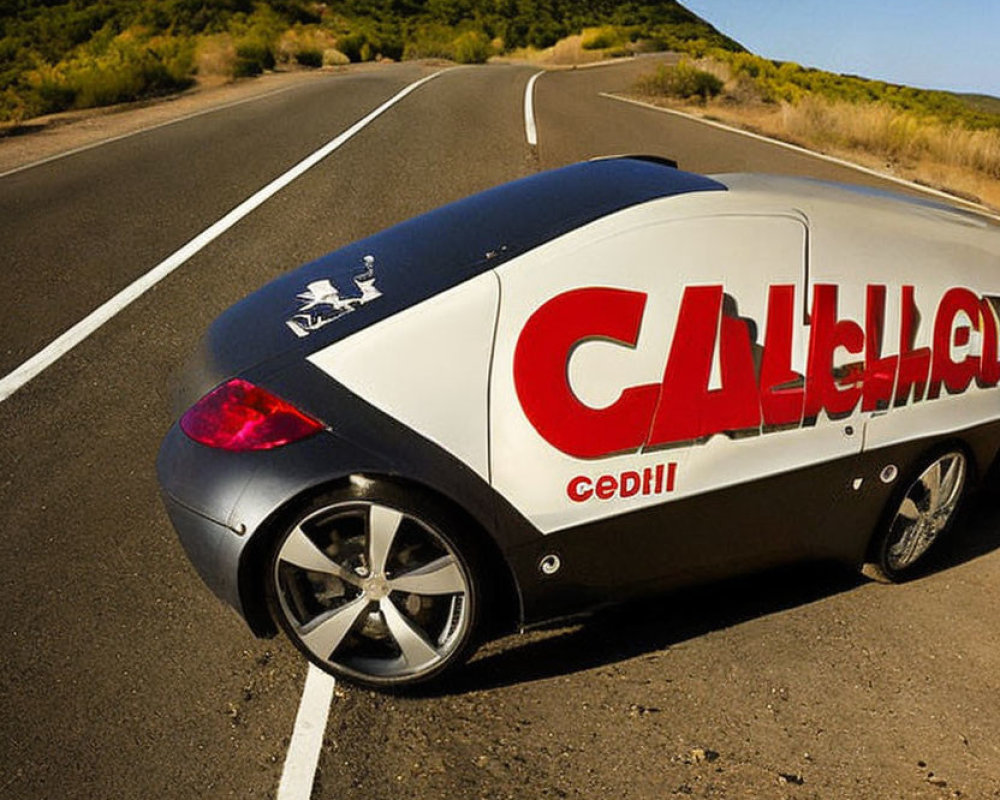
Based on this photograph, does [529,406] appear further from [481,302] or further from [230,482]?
[230,482]

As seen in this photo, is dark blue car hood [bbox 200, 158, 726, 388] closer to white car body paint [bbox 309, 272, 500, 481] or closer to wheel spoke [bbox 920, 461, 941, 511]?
white car body paint [bbox 309, 272, 500, 481]

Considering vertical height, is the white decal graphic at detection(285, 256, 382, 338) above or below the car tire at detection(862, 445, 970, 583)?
above

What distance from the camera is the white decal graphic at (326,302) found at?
12.6 feet

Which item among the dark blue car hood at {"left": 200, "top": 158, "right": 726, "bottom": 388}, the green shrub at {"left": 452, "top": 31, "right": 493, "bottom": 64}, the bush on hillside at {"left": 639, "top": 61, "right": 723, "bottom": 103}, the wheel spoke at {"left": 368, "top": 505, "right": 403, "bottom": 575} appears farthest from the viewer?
the green shrub at {"left": 452, "top": 31, "right": 493, "bottom": 64}

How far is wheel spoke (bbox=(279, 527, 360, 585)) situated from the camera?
11.5ft

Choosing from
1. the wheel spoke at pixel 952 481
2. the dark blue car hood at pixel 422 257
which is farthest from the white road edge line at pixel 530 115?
the wheel spoke at pixel 952 481

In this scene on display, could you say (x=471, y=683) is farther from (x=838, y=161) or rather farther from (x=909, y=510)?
(x=838, y=161)

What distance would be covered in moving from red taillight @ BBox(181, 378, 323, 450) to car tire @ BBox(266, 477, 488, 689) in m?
0.23

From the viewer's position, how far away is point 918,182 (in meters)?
15.1

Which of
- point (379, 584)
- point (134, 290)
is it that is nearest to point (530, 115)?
point (134, 290)

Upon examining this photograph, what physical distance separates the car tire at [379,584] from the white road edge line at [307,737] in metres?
0.11

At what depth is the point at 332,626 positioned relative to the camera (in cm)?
362

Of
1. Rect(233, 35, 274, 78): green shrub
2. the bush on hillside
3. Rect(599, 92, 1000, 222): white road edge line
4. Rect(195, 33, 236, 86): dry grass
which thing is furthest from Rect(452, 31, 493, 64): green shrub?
Rect(599, 92, 1000, 222): white road edge line

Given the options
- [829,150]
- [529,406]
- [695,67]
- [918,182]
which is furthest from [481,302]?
[695,67]
